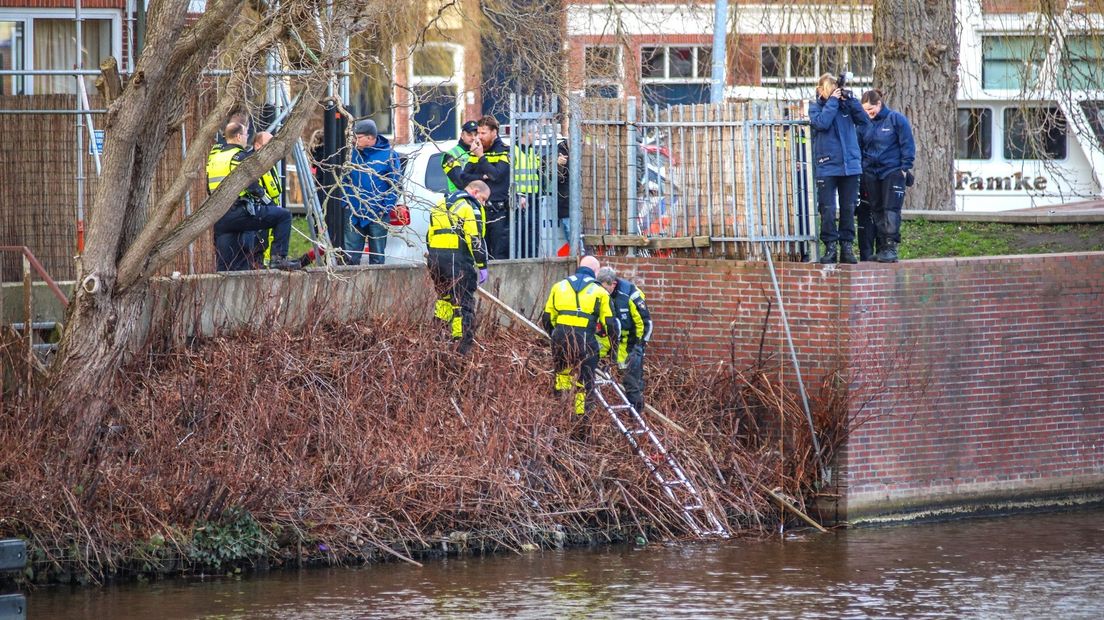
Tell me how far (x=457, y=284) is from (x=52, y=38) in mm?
8422

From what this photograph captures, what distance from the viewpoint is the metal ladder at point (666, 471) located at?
14750 mm

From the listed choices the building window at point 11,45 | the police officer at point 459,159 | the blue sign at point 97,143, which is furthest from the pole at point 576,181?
the building window at point 11,45

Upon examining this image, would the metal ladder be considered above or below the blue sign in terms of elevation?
below

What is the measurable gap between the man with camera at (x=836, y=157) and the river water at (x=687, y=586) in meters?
2.64

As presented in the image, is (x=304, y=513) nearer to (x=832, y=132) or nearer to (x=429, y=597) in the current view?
(x=429, y=597)

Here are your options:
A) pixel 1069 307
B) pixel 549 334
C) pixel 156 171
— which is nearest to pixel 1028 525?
pixel 1069 307

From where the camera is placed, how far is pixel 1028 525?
15531 millimetres

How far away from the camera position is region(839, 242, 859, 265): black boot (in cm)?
1541

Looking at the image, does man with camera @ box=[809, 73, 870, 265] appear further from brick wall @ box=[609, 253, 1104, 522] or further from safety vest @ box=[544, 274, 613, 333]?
safety vest @ box=[544, 274, 613, 333]

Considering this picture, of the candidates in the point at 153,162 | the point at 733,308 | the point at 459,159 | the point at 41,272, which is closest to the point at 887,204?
the point at 733,308

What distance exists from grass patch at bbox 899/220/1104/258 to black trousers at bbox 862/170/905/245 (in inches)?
97.5

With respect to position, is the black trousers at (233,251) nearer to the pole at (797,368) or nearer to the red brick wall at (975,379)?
the pole at (797,368)

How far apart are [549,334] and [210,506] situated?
351cm

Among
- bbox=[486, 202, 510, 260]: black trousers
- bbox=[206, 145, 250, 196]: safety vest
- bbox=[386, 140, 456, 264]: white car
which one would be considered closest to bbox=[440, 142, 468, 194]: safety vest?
bbox=[386, 140, 456, 264]: white car
